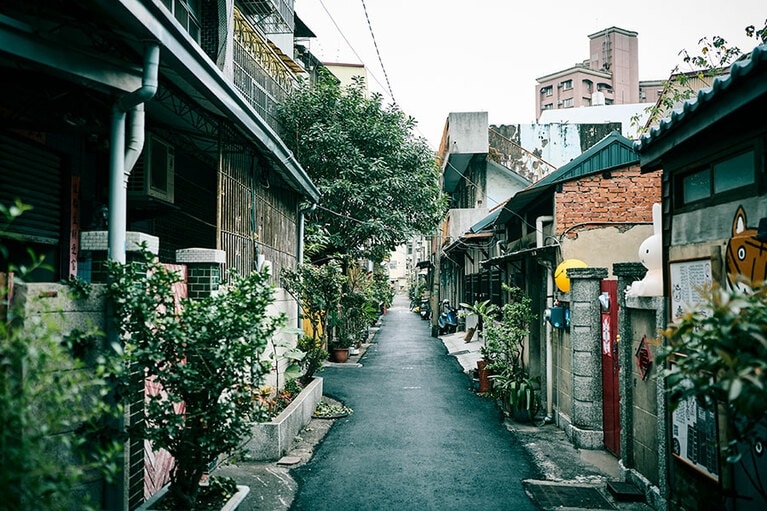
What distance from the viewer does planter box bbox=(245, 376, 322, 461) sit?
7441 millimetres

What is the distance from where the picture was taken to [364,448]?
8195 millimetres

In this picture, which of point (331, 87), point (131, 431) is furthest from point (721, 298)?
point (331, 87)

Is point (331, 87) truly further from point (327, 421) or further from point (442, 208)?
point (327, 421)

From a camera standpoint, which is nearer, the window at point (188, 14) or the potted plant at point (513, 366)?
the window at point (188, 14)

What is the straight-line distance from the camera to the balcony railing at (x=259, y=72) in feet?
36.6

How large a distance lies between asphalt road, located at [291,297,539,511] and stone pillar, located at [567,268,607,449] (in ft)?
3.59

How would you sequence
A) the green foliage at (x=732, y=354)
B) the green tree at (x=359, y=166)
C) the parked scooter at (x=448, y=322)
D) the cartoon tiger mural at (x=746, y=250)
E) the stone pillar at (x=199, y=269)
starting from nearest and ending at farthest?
the green foliage at (x=732, y=354) → the cartoon tiger mural at (x=746, y=250) → the stone pillar at (x=199, y=269) → the green tree at (x=359, y=166) → the parked scooter at (x=448, y=322)

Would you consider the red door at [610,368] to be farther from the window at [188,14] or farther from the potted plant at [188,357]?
the window at [188,14]

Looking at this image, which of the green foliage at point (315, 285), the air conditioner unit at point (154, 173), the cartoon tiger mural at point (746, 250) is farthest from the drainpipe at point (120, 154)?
the green foliage at point (315, 285)

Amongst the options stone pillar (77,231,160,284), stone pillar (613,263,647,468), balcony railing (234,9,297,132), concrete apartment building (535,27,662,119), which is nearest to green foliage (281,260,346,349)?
balcony railing (234,9,297,132)

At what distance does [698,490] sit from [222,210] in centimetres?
592

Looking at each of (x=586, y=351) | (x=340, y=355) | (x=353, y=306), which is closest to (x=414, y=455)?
(x=586, y=351)

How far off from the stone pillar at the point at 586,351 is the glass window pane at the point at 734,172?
3.60 meters

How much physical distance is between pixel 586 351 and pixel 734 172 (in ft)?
14.3
